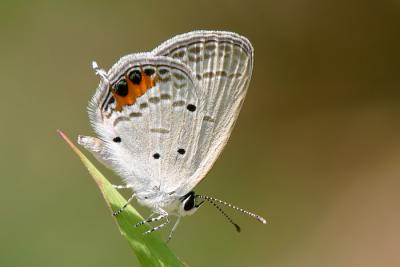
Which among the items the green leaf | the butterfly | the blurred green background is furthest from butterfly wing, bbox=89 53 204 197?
the blurred green background

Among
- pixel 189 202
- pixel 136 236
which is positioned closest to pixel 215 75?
pixel 189 202

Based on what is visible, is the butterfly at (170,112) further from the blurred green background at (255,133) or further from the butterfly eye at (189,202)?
the blurred green background at (255,133)

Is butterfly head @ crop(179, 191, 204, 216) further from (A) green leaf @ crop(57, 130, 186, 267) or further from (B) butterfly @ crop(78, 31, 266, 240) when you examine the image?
(A) green leaf @ crop(57, 130, 186, 267)

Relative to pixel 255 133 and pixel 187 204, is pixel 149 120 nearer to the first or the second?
pixel 187 204

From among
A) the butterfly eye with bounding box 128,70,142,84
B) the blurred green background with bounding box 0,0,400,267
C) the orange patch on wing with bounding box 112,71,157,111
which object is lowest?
the blurred green background with bounding box 0,0,400,267

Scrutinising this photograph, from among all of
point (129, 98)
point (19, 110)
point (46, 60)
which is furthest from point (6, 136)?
point (129, 98)

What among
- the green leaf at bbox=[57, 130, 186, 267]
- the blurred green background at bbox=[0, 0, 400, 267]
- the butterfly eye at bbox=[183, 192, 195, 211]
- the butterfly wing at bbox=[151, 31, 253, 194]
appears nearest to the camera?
the green leaf at bbox=[57, 130, 186, 267]

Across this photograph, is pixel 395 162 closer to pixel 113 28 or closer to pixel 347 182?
pixel 347 182

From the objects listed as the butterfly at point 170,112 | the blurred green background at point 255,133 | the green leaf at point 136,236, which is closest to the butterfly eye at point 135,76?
the butterfly at point 170,112
